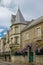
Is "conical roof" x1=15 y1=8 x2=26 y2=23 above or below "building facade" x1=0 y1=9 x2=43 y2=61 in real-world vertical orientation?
above

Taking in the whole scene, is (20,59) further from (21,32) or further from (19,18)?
(19,18)

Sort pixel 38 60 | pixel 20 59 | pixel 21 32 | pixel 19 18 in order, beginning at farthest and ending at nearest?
1. pixel 19 18
2. pixel 21 32
3. pixel 20 59
4. pixel 38 60

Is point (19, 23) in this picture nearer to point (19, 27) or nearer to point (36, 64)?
point (19, 27)

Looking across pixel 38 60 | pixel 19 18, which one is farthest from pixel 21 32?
pixel 38 60

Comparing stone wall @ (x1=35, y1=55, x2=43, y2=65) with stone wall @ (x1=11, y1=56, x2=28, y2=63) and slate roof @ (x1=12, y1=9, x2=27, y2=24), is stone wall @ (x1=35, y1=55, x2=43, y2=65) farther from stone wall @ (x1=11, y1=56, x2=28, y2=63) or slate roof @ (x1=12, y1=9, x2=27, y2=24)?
slate roof @ (x1=12, y1=9, x2=27, y2=24)

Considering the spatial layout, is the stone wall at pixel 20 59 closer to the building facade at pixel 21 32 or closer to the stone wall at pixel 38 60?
the building facade at pixel 21 32

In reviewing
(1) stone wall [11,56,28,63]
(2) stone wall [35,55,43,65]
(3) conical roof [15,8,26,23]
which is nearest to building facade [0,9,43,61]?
(3) conical roof [15,8,26,23]

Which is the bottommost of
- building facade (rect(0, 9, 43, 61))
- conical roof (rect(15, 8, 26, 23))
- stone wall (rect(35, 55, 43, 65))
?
stone wall (rect(35, 55, 43, 65))

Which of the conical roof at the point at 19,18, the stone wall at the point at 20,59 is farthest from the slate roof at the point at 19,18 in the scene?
the stone wall at the point at 20,59

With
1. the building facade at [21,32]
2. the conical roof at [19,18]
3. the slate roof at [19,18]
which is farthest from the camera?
the conical roof at [19,18]

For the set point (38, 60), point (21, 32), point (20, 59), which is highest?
point (21, 32)

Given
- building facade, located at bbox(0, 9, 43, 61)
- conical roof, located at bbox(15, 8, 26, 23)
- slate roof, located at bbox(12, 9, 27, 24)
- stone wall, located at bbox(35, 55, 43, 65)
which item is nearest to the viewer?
stone wall, located at bbox(35, 55, 43, 65)

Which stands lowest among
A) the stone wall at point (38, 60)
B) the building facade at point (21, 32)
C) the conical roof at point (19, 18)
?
the stone wall at point (38, 60)

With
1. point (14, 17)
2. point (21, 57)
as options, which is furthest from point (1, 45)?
point (21, 57)
